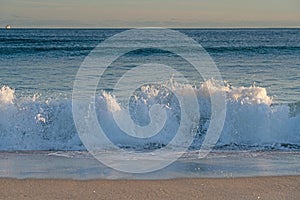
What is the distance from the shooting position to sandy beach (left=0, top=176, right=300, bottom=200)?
7.14 m

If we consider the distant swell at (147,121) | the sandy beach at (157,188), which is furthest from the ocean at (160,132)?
the sandy beach at (157,188)

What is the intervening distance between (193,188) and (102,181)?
129 cm

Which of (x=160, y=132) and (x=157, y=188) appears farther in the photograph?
(x=160, y=132)

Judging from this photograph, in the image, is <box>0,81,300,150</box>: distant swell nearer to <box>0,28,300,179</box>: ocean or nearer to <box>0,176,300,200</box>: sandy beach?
<box>0,28,300,179</box>: ocean

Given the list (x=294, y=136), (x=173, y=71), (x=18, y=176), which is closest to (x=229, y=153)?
(x=294, y=136)

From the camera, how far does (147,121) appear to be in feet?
43.5

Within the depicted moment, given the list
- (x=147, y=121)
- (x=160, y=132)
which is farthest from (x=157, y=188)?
(x=147, y=121)

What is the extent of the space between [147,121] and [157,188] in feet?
18.9

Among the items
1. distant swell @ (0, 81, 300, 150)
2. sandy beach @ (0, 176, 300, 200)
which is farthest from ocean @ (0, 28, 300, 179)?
sandy beach @ (0, 176, 300, 200)

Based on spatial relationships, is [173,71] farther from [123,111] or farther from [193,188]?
[193,188]

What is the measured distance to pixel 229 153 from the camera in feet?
34.6

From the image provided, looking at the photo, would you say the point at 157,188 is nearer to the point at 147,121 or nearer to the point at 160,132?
the point at 160,132

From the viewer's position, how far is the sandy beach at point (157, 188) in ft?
23.4

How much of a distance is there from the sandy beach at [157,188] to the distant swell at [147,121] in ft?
11.4
